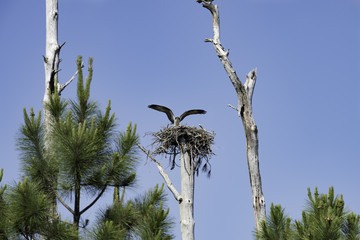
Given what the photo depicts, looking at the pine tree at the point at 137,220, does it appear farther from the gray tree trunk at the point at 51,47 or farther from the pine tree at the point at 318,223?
the gray tree trunk at the point at 51,47

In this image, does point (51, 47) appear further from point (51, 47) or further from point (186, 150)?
point (186, 150)

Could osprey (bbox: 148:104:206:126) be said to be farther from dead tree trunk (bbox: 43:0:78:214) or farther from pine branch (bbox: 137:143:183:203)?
dead tree trunk (bbox: 43:0:78:214)

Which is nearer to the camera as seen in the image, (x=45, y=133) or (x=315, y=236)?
(x=315, y=236)

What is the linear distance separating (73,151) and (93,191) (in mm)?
755

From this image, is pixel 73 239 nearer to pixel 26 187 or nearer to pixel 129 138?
pixel 26 187

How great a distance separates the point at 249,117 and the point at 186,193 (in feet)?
6.79

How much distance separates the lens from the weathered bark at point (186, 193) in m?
12.0

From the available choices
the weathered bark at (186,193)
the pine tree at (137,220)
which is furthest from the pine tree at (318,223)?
the weathered bark at (186,193)

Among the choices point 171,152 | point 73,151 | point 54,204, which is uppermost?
point 171,152

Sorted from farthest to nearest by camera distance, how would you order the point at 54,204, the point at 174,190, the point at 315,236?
the point at 174,190 → the point at 54,204 → the point at 315,236

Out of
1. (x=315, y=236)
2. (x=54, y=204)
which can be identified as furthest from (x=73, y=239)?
(x=315, y=236)

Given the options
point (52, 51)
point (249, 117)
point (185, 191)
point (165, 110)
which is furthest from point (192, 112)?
point (52, 51)

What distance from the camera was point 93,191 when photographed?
9867 mm

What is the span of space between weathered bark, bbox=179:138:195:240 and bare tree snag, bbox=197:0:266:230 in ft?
3.94
